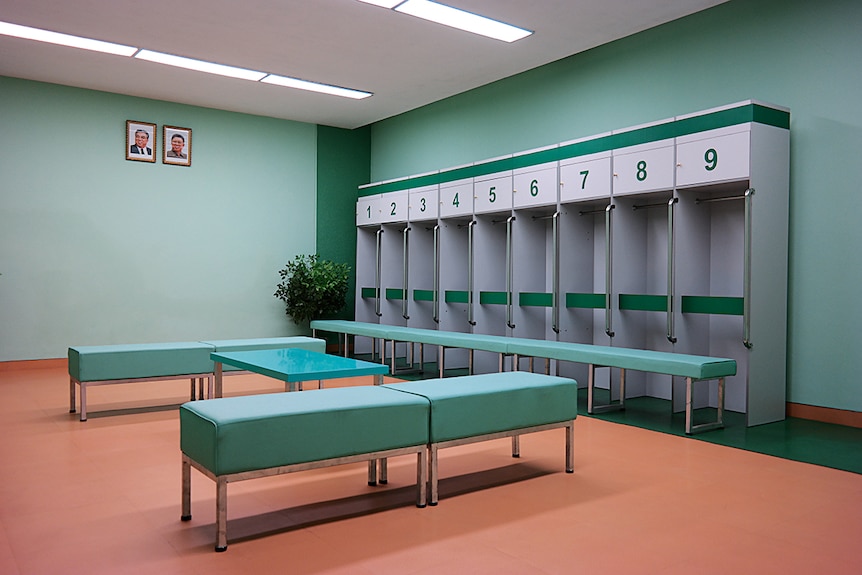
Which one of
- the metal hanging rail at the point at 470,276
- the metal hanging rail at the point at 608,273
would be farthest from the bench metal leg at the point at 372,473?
the metal hanging rail at the point at 470,276

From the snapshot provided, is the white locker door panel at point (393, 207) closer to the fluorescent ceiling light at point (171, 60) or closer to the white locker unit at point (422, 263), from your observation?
the white locker unit at point (422, 263)

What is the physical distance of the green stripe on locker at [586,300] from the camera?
Answer: 6520mm

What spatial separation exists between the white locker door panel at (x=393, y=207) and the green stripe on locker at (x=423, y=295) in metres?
1.02

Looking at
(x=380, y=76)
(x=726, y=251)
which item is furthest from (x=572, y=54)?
(x=726, y=251)

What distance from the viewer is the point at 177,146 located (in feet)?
30.5

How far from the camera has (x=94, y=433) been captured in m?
5.03

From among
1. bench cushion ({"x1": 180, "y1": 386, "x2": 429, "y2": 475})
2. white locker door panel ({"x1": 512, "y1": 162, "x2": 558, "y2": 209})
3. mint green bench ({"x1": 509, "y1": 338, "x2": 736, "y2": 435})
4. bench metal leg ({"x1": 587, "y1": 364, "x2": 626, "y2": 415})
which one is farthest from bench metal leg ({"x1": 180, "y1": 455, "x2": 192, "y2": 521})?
white locker door panel ({"x1": 512, "y1": 162, "x2": 558, "y2": 209})

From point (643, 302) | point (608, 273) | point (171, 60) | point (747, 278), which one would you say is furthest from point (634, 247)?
point (171, 60)

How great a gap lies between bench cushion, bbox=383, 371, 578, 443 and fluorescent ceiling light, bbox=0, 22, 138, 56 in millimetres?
5415

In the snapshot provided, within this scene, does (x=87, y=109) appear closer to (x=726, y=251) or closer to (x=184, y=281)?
(x=184, y=281)

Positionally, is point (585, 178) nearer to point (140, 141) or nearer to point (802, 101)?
point (802, 101)

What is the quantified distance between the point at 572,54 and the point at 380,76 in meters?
2.24

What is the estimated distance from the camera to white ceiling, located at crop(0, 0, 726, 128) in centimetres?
605

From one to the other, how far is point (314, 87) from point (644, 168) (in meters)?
4.40
